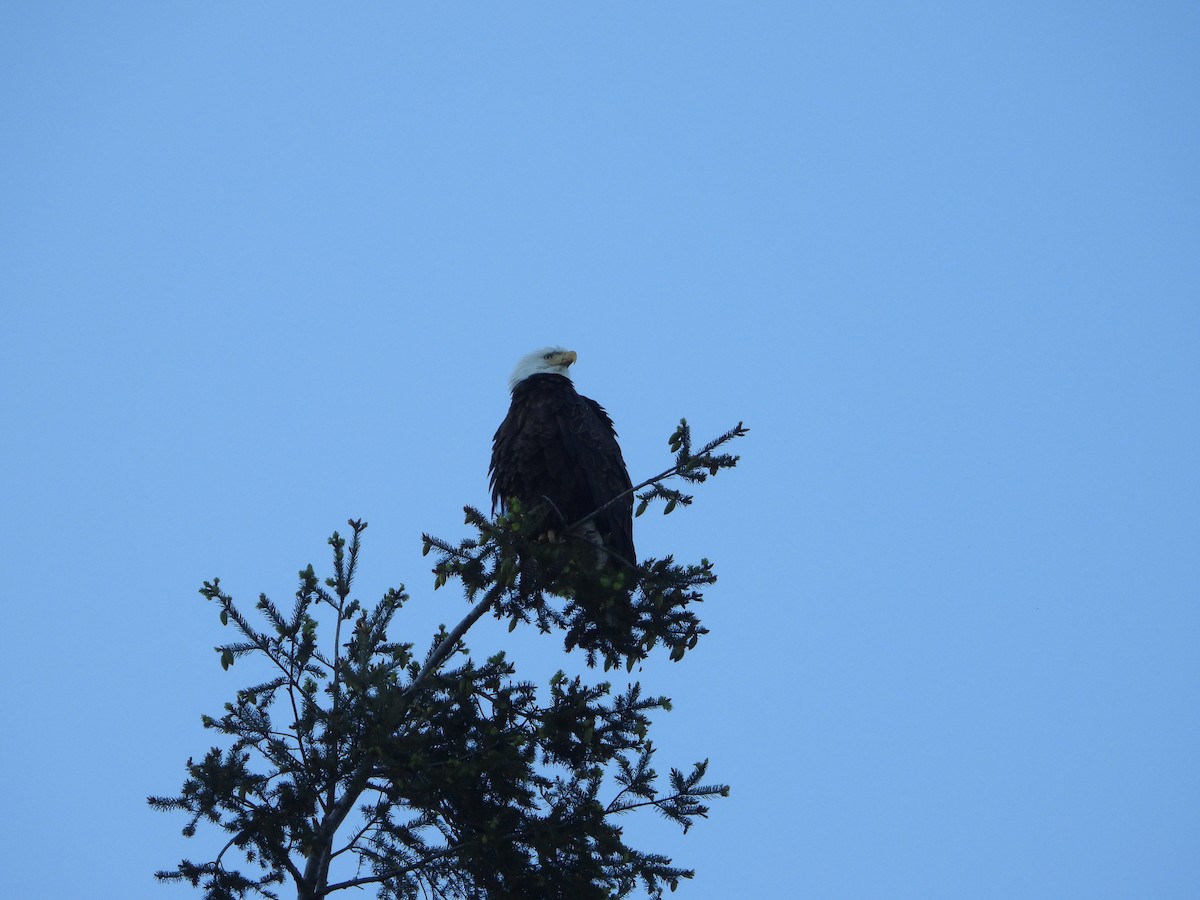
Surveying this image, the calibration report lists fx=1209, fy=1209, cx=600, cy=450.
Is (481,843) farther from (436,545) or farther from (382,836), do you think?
(436,545)

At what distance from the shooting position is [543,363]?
342 inches

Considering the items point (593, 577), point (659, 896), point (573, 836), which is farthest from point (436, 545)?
point (659, 896)

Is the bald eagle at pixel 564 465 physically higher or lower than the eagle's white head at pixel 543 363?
lower

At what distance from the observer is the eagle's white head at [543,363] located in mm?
8609

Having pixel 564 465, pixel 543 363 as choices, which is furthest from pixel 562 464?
pixel 543 363

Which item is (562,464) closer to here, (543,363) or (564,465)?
(564,465)

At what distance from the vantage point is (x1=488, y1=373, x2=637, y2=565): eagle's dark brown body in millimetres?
7637

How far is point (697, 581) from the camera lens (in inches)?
207

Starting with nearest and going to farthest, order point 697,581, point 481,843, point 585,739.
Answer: point 481,843 → point 585,739 → point 697,581

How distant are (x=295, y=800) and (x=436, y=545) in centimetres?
120

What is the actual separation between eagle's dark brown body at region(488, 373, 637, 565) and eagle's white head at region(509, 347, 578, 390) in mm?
590

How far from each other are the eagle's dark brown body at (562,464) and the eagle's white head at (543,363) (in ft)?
1.94

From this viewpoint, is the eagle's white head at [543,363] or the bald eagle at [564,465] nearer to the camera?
the bald eagle at [564,465]

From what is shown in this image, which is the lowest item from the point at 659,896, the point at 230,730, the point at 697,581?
the point at 659,896
